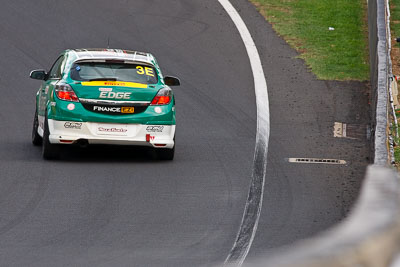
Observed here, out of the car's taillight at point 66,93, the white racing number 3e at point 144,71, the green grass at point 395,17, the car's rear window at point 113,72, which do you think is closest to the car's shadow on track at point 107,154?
the car's taillight at point 66,93

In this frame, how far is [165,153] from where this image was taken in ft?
46.5

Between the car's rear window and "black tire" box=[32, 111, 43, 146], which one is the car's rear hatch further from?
"black tire" box=[32, 111, 43, 146]

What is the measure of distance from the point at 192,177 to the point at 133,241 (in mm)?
3549

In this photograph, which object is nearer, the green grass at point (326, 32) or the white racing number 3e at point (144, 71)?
the white racing number 3e at point (144, 71)

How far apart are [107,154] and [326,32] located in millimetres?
10888

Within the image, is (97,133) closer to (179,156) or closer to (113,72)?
(113,72)

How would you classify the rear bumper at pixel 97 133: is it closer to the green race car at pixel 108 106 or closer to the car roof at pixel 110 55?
the green race car at pixel 108 106

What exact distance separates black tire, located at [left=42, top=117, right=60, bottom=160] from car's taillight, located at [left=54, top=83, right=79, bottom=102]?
0.45m

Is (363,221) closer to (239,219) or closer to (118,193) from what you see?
(239,219)

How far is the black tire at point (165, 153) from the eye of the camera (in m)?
14.2

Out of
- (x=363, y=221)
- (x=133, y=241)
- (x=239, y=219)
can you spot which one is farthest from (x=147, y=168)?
(x=363, y=221)

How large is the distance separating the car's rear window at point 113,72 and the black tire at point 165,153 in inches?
38.5

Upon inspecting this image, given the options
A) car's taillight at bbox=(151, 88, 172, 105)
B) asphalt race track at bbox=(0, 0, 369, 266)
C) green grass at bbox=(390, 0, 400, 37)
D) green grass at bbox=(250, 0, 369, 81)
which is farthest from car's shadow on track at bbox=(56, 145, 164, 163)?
green grass at bbox=(390, 0, 400, 37)

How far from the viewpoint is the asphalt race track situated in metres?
9.76
